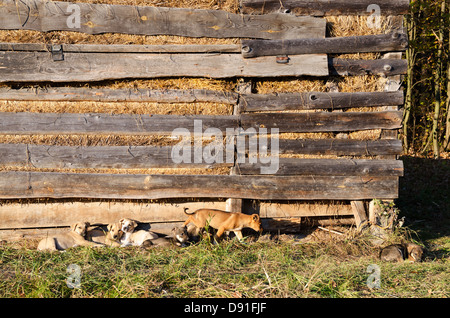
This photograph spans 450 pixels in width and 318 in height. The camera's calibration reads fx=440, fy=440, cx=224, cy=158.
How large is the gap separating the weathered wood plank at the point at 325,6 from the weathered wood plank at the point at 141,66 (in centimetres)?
85

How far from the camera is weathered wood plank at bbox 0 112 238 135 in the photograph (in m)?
7.32

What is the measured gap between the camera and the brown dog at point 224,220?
7395 millimetres

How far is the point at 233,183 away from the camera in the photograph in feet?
25.3

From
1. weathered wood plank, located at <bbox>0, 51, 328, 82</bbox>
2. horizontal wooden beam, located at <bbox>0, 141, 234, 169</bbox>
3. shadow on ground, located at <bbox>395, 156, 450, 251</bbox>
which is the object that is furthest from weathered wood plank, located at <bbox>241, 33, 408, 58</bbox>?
shadow on ground, located at <bbox>395, 156, 450, 251</bbox>

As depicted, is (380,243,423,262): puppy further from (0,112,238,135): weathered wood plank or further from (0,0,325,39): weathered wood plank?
(0,0,325,39): weathered wood plank

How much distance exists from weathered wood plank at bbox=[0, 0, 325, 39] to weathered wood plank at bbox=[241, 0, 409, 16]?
0.15 metres

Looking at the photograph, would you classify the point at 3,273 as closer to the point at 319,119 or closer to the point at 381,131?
the point at 319,119

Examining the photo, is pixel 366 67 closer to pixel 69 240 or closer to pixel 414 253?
pixel 414 253

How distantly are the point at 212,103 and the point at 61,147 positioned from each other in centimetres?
267

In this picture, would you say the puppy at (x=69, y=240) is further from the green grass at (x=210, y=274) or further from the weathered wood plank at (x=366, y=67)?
the weathered wood plank at (x=366, y=67)

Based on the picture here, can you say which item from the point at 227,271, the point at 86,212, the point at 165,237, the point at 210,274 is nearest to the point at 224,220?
the point at 165,237

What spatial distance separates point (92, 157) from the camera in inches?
294
